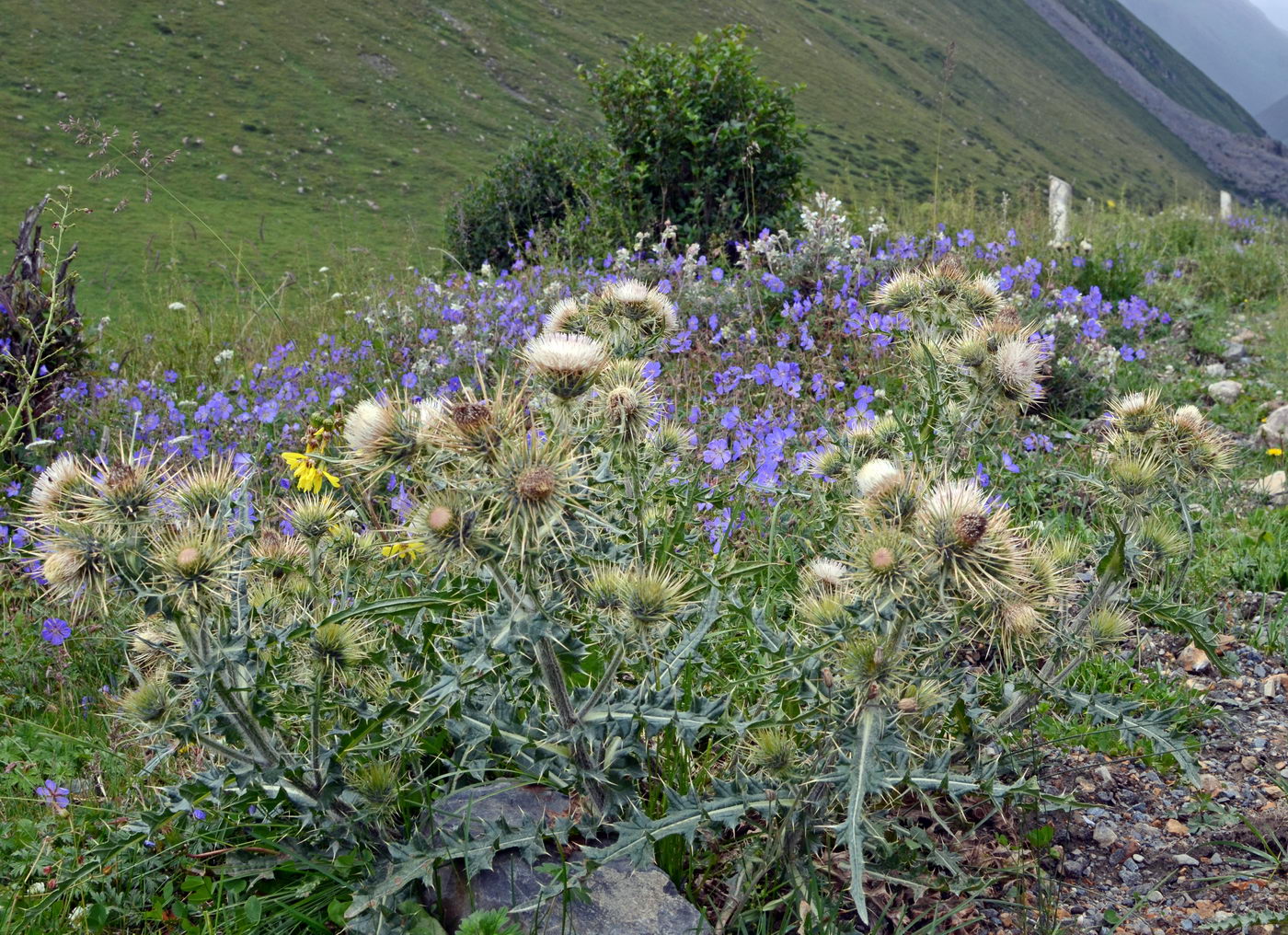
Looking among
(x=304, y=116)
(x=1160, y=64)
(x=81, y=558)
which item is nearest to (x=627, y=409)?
(x=81, y=558)

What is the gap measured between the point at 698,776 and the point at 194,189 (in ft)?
58.4

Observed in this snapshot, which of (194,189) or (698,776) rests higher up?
(698,776)

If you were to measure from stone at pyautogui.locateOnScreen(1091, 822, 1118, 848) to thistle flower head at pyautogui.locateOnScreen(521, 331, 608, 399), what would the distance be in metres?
1.84

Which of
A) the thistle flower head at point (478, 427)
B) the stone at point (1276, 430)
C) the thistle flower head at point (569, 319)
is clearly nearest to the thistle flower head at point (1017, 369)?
the thistle flower head at point (569, 319)

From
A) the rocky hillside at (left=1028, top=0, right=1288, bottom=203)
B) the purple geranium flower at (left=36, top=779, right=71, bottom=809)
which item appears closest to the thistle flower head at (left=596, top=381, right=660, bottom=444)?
the purple geranium flower at (left=36, top=779, right=71, bottom=809)

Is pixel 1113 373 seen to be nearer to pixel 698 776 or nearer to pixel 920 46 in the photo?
pixel 698 776

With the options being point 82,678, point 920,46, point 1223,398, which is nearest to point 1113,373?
point 1223,398

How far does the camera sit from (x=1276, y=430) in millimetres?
5082

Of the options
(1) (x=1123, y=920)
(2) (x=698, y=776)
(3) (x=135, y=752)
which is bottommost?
(3) (x=135, y=752)

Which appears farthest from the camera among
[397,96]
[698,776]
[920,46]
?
[920,46]

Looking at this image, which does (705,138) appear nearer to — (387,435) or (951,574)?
(387,435)

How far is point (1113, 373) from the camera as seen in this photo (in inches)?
217

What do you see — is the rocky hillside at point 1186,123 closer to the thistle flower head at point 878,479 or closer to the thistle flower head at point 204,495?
the thistle flower head at point 878,479

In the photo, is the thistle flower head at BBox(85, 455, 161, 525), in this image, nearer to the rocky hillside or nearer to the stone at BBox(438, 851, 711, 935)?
the stone at BBox(438, 851, 711, 935)
